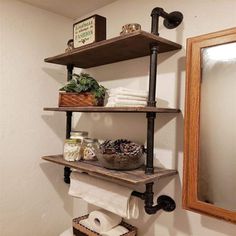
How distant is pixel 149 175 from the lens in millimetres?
903

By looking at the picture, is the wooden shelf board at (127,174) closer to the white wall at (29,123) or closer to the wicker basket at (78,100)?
the wicker basket at (78,100)

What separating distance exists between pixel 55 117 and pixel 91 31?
598mm

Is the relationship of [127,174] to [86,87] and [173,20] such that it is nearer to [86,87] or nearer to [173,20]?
[86,87]

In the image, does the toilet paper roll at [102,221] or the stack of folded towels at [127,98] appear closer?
the stack of folded towels at [127,98]

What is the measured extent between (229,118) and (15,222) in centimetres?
119

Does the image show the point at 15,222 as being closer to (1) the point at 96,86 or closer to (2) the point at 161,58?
(1) the point at 96,86

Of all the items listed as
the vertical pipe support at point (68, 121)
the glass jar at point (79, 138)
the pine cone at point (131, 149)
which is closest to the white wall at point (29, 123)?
the vertical pipe support at point (68, 121)

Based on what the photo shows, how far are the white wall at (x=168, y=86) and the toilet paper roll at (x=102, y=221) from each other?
0.11 metres

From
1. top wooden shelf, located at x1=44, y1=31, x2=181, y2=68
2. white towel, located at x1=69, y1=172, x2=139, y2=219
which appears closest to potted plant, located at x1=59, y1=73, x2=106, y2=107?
top wooden shelf, located at x1=44, y1=31, x2=181, y2=68

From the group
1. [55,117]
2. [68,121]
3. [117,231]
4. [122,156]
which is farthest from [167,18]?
[117,231]

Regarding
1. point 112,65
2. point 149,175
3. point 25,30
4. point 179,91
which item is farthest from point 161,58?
point 25,30

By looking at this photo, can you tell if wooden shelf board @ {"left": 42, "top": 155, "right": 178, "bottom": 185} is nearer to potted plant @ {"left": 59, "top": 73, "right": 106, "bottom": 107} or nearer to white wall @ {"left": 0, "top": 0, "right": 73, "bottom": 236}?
potted plant @ {"left": 59, "top": 73, "right": 106, "bottom": 107}

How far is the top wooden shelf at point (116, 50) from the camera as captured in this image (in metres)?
0.87

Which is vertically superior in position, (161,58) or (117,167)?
(161,58)
